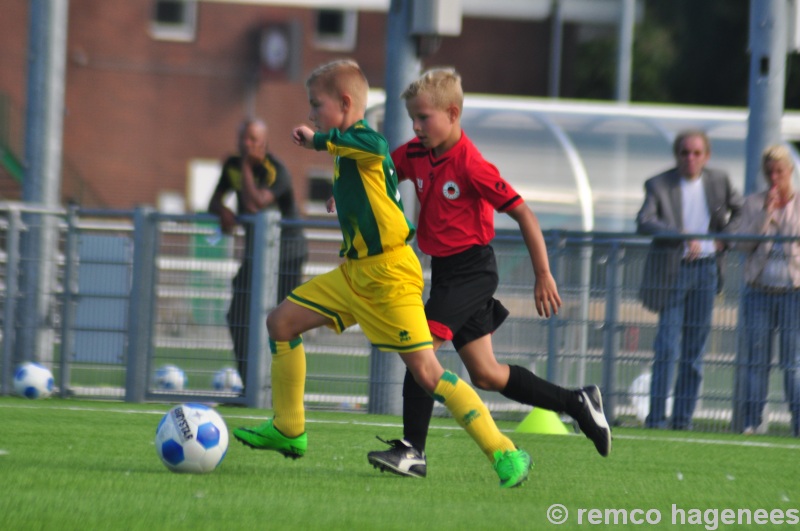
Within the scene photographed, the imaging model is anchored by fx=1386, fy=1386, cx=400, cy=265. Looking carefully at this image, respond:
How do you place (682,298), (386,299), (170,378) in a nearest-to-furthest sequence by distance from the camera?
1. (386,299)
2. (682,298)
3. (170,378)

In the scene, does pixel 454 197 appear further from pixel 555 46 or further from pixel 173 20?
pixel 173 20

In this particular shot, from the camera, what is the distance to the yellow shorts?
6035 mm

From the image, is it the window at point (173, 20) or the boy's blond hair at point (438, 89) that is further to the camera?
the window at point (173, 20)

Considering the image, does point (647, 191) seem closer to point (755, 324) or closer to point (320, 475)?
point (755, 324)

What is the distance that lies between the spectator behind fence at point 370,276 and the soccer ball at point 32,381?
4.62 meters

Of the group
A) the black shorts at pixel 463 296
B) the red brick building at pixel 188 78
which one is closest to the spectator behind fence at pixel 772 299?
the black shorts at pixel 463 296

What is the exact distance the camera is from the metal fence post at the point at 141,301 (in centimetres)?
1073

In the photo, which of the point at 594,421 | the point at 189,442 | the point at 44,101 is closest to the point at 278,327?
the point at 189,442

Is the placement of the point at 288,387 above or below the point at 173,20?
below

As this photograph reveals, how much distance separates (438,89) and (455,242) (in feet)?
2.28

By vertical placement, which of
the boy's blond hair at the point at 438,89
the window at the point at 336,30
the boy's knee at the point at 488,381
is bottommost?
the boy's knee at the point at 488,381

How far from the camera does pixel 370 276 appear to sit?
609 cm

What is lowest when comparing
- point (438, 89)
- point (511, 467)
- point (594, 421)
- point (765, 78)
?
point (511, 467)

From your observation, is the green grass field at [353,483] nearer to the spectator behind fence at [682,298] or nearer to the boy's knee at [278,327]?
the boy's knee at [278,327]
